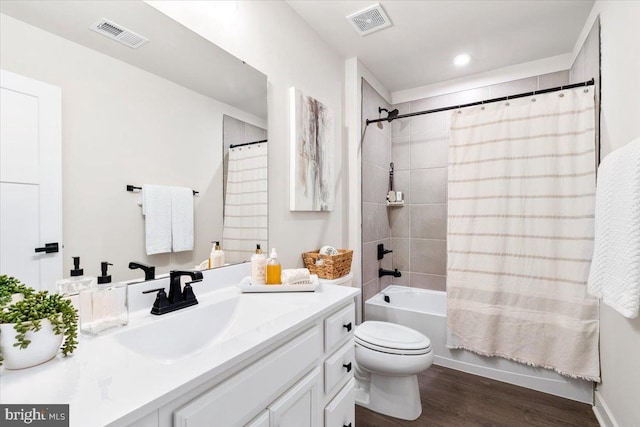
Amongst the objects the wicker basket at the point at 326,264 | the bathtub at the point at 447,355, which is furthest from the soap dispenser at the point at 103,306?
the bathtub at the point at 447,355

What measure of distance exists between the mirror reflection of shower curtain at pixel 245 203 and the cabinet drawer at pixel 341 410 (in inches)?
29.7

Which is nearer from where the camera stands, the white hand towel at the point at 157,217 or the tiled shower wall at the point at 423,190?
the white hand towel at the point at 157,217

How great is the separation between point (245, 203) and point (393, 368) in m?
1.26

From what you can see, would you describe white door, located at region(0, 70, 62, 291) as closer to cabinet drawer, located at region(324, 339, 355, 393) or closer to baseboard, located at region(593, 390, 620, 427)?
cabinet drawer, located at region(324, 339, 355, 393)

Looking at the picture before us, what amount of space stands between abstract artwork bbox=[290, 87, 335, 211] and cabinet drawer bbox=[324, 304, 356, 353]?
769 millimetres

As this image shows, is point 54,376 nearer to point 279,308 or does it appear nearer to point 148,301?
point 148,301

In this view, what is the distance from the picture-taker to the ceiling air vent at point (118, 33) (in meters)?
1.00

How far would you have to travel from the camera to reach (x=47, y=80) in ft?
2.81

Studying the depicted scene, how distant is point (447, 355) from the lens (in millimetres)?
2373

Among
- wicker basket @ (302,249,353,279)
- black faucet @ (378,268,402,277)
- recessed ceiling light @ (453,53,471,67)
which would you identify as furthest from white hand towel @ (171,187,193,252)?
recessed ceiling light @ (453,53,471,67)

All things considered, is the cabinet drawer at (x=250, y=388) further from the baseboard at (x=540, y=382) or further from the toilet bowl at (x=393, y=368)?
the baseboard at (x=540, y=382)

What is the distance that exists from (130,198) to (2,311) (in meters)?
0.48

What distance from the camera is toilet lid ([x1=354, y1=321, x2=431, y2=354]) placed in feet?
5.76

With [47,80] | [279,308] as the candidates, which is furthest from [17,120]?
[279,308]
